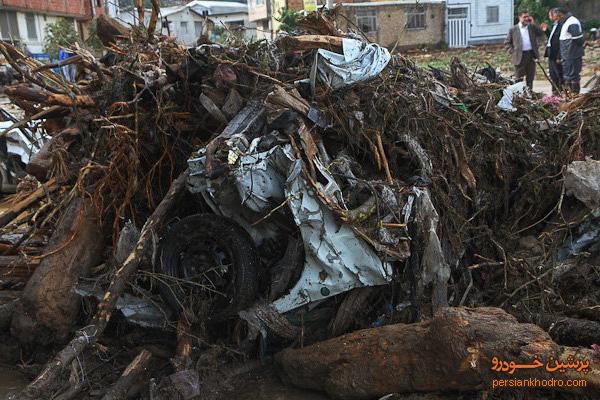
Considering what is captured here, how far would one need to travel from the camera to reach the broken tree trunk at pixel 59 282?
441 centimetres

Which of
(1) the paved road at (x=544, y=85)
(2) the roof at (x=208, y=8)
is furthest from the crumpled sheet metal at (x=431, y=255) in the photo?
(2) the roof at (x=208, y=8)

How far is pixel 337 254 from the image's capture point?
412 centimetres

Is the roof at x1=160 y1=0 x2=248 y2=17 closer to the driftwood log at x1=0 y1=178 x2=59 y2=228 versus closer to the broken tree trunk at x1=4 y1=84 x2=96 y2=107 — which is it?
the driftwood log at x1=0 y1=178 x2=59 y2=228

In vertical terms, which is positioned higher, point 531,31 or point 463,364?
point 531,31

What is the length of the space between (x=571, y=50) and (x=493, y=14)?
24387 millimetres

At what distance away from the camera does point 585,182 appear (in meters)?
4.77

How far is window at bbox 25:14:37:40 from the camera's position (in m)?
39.0

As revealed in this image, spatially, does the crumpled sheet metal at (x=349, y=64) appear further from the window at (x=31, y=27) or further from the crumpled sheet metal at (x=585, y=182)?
the window at (x=31, y=27)

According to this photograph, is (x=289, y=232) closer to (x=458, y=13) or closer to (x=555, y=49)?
(x=555, y=49)

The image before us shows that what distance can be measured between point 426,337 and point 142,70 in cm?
342

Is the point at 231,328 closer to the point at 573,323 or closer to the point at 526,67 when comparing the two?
the point at 573,323

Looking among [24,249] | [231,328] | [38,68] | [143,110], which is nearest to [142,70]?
[143,110]

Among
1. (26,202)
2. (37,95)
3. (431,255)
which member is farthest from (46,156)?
(431,255)

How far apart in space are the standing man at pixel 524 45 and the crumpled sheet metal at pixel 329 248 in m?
10.3
